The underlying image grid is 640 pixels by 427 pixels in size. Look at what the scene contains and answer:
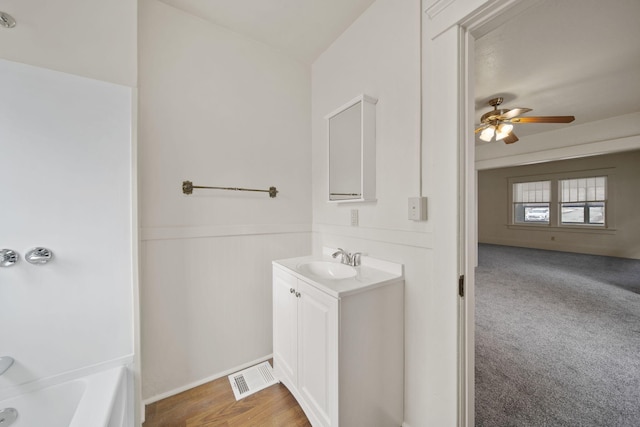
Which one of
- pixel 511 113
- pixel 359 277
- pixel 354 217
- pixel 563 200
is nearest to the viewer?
pixel 359 277

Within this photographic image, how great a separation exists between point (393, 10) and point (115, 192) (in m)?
1.94

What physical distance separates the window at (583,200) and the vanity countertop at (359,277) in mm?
7368

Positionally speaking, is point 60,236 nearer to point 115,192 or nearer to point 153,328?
point 115,192

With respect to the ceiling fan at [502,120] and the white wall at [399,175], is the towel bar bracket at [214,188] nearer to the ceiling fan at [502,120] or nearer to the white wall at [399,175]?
the white wall at [399,175]

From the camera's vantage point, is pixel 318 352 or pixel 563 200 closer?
pixel 318 352

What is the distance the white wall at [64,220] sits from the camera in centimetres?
106

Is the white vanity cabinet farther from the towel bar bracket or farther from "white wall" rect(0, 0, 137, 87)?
"white wall" rect(0, 0, 137, 87)

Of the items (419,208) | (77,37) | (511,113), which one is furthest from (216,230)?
(511,113)

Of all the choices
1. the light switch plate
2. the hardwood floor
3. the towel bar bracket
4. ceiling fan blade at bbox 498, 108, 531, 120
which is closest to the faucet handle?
the light switch plate

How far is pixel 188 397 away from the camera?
1.54 metres

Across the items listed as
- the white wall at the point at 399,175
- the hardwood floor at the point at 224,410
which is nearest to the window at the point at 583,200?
the white wall at the point at 399,175

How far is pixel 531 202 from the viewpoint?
6473mm

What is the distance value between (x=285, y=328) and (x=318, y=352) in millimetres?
407

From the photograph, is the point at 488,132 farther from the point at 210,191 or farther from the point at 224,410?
the point at 224,410
